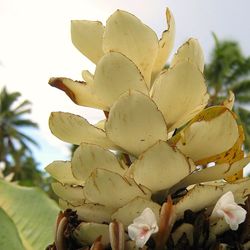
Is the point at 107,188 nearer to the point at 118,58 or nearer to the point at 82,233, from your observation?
the point at 82,233

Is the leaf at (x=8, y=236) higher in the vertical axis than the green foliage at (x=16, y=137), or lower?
higher

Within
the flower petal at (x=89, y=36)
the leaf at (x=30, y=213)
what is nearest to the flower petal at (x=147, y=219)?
the flower petal at (x=89, y=36)

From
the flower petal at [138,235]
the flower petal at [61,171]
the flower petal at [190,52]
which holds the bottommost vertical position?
the flower petal at [138,235]

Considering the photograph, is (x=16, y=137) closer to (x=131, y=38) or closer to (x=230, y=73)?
(x=230, y=73)

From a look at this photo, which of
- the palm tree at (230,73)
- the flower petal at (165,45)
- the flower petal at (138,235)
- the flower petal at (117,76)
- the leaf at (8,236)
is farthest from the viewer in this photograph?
the palm tree at (230,73)

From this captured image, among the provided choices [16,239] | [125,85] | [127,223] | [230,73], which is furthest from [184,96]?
[230,73]

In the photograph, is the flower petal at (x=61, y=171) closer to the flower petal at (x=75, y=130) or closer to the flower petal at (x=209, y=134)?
the flower petal at (x=75, y=130)

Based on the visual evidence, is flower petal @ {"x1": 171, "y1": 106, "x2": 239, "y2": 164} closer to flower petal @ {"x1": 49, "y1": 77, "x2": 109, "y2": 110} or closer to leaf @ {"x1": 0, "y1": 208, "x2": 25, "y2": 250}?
flower petal @ {"x1": 49, "y1": 77, "x2": 109, "y2": 110}
